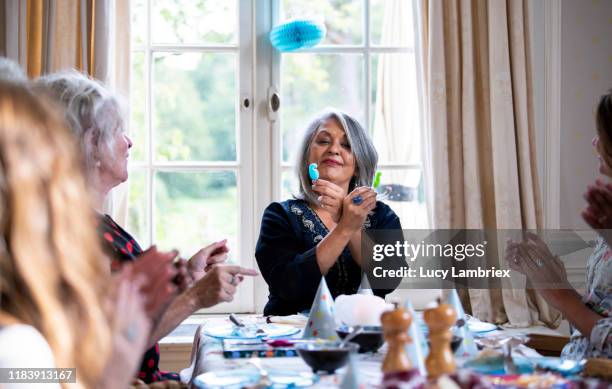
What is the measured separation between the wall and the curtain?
1.80m

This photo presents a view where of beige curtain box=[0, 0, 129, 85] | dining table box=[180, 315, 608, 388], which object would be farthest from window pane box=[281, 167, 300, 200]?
dining table box=[180, 315, 608, 388]

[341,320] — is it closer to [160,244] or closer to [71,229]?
[71,229]

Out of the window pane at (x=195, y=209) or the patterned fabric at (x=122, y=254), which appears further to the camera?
the window pane at (x=195, y=209)

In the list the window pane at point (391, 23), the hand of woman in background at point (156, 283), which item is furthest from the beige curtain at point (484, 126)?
the hand of woman in background at point (156, 283)

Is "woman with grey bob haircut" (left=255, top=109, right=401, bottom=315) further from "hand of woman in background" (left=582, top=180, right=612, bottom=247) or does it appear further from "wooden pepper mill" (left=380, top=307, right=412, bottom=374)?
"wooden pepper mill" (left=380, top=307, right=412, bottom=374)

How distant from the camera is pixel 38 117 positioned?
0.92m

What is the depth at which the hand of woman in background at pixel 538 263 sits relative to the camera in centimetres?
191

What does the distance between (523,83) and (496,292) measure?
Result: 83 cm

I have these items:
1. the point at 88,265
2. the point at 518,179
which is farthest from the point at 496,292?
the point at 88,265

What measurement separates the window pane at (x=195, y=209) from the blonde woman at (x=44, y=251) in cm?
209

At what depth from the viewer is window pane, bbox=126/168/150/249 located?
3.03 metres

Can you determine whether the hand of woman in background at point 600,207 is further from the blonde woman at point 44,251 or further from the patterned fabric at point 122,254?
the blonde woman at point 44,251

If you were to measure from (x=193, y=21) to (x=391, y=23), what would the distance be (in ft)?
2.68

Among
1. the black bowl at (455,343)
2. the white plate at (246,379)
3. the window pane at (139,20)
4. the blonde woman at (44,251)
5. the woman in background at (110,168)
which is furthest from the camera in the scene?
the window pane at (139,20)
